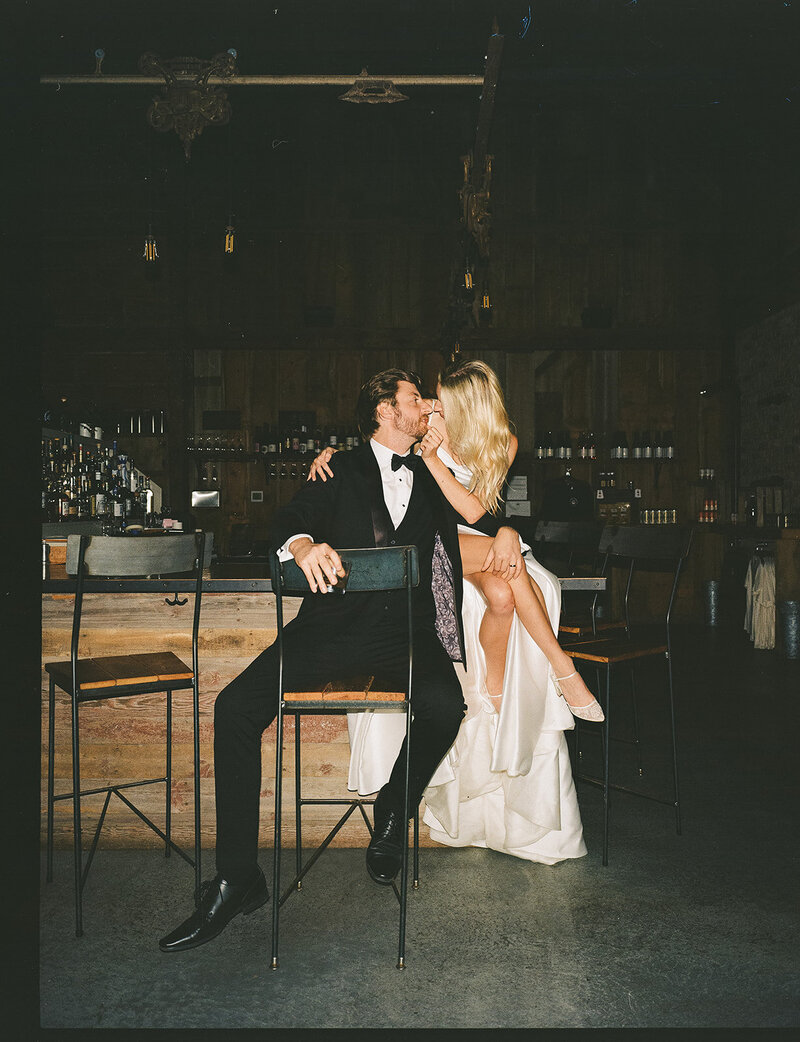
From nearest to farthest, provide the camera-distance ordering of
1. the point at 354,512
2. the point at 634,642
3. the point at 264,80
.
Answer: the point at 354,512, the point at 634,642, the point at 264,80

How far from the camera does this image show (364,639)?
2564 millimetres

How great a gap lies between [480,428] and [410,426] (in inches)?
15.8

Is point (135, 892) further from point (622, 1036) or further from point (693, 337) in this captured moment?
point (693, 337)

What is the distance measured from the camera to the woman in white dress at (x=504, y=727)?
2.76m

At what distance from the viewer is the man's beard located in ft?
9.47

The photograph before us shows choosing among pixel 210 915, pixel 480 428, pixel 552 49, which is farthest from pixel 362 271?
pixel 210 915

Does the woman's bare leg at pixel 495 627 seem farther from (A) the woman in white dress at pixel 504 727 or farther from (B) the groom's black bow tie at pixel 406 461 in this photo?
(B) the groom's black bow tie at pixel 406 461

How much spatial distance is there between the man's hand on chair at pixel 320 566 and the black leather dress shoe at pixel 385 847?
762 mm

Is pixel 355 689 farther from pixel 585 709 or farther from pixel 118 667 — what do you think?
pixel 585 709

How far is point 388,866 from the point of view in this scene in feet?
8.09

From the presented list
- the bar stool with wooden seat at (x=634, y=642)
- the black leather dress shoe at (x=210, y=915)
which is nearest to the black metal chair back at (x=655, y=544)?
the bar stool with wooden seat at (x=634, y=642)

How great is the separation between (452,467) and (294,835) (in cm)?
144

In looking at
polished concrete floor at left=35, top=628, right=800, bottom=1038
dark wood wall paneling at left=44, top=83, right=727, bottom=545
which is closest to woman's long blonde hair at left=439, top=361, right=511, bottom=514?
polished concrete floor at left=35, top=628, right=800, bottom=1038

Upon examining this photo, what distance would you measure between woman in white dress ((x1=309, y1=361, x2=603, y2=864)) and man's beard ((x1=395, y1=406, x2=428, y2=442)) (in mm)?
74
